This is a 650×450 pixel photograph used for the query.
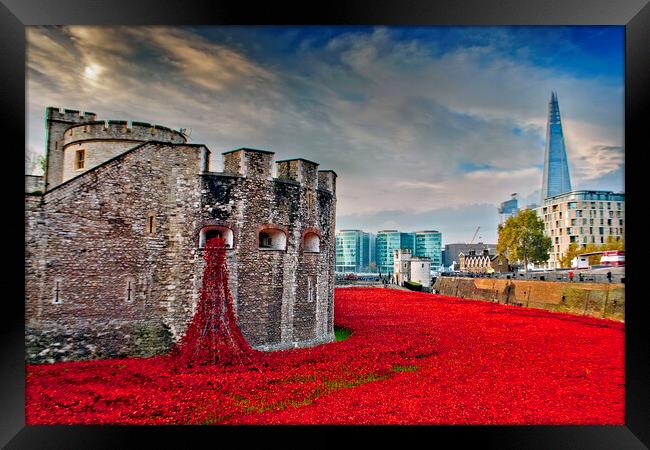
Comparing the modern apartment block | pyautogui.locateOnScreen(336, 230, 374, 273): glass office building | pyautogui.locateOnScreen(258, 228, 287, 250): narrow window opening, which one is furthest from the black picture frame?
pyautogui.locateOnScreen(336, 230, 374, 273): glass office building

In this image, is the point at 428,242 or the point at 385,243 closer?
the point at 428,242

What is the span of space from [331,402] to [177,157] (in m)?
6.09

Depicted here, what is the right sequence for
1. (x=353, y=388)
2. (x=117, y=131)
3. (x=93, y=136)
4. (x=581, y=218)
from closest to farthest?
(x=353, y=388) → (x=117, y=131) → (x=93, y=136) → (x=581, y=218)

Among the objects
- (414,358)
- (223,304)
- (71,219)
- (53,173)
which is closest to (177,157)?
(71,219)

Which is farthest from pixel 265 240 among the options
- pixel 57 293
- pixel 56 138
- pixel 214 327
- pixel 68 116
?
pixel 56 138

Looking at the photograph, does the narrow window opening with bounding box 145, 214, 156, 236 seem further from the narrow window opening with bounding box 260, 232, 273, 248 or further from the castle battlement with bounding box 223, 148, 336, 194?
the narrow window opening with bounding box 260, 232, 273, 248

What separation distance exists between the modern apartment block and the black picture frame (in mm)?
1877

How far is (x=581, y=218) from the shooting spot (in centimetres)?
1193

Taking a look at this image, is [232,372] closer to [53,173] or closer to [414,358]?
[414,358]

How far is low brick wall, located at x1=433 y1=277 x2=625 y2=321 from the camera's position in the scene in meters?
11.9

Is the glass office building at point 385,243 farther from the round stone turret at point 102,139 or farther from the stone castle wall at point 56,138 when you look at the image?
the stone castle wall at point 56,138
